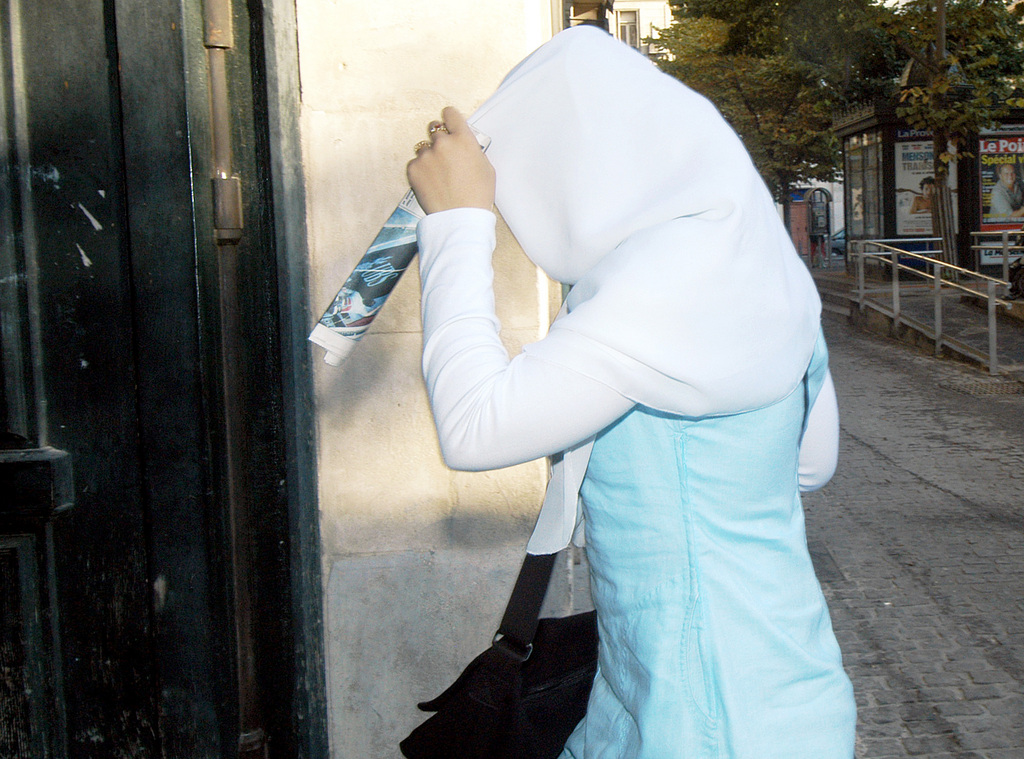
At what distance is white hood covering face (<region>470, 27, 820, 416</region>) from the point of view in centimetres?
112

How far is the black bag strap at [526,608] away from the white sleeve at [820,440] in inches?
18.0

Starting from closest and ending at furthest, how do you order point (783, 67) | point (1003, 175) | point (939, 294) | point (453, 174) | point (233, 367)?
point (453, 174) → point (233, 367) → point (939, 294) → point (1003, 175) → point (783, 67)

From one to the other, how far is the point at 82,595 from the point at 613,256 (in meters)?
1.52

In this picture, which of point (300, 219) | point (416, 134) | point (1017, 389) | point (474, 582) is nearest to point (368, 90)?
point (416, 134)

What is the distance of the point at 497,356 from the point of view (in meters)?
1.20

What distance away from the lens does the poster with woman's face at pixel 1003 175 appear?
19.1m

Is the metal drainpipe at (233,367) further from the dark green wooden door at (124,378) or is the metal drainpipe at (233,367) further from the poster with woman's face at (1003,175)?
the poster with woman's face at (1003,175)

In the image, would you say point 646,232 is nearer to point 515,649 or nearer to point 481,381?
point 481,381

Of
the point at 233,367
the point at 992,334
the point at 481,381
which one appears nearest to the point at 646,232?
the point at 481,381

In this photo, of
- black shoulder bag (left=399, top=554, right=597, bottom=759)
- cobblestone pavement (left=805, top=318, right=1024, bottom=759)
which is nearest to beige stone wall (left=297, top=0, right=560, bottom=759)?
black shoulder bag (left=399, top=554, right=597, bottom=759)

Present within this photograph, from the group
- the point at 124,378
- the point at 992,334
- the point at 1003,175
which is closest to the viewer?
the point at 124,378

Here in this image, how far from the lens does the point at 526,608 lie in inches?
55.4

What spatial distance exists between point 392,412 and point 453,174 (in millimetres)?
1184

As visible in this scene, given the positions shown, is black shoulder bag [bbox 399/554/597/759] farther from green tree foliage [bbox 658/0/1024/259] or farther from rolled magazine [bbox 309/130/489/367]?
green tree foliage [bbox 658/0/1024/259]
